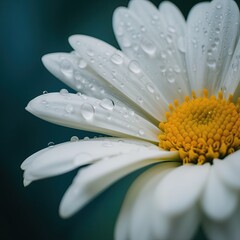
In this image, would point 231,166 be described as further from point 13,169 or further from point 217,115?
point 13,169

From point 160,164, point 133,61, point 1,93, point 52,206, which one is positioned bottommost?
point 52,206

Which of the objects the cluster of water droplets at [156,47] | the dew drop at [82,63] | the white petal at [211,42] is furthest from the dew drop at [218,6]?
the dew drop at [82,63]

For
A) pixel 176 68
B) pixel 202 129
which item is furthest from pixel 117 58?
pixel 202 129

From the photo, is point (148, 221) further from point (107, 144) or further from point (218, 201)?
point (107, 144)

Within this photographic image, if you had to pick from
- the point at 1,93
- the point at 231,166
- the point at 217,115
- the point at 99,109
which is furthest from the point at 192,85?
the point at 1,93

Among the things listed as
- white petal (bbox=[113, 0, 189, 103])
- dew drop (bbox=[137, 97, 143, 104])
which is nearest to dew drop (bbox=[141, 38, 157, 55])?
white petal (bbox=[113, 0, 189, 103])
